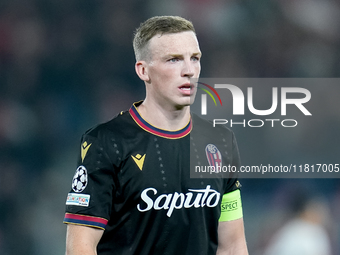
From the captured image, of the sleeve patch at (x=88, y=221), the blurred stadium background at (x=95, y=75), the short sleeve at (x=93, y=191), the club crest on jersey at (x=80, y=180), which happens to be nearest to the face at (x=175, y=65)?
the short sleeve at (x=93, y=191)

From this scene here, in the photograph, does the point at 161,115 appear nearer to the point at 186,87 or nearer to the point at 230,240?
the point at 186,87

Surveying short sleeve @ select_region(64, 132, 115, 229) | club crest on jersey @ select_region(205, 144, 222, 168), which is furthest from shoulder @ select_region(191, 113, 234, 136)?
short sleeve @ select_region(64, 132, 115, 229)

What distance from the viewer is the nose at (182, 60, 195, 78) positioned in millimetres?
2615

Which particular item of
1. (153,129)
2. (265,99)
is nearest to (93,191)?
(153,129)

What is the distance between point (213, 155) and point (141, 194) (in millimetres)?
572

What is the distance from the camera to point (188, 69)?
8.58ft

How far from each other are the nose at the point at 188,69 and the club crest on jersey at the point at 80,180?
0.75 metres

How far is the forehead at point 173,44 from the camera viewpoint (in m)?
2.63

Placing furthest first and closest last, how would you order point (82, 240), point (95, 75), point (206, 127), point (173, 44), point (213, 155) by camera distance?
point (95, 75) < point (206, 127) < point (213, 155) < point (173, 44) < point (82, 240)

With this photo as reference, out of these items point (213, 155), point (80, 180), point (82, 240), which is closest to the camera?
point (82, 240)

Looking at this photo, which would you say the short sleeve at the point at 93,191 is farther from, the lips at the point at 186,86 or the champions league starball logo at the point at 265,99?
the champions league starball logo at the point at 265,99

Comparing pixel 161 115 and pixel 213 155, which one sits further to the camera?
pixel 213 155

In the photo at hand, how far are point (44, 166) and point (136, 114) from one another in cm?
293

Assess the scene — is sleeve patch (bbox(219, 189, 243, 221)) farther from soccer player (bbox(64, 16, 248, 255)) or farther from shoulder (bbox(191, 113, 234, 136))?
shoulder (bbox(191, 113, 234, 136))
